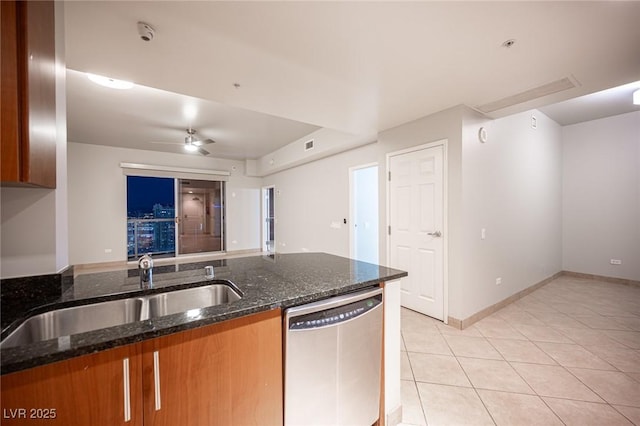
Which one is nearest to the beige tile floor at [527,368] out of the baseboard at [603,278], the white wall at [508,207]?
the white wall at [508,207]

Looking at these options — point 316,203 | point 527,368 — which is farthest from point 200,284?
point 316,203

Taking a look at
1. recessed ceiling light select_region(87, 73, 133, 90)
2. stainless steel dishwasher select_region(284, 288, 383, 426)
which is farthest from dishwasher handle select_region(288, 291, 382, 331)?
recessed ceiling light select_region(87, 73, 133, 90)

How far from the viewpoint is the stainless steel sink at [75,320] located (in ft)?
3.34

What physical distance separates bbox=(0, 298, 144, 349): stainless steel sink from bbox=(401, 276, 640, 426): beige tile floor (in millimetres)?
1770

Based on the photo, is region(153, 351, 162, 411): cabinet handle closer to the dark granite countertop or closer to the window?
the dark granite countertop

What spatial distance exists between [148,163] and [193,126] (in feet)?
8.80

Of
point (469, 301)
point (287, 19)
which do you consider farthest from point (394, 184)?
point (287, 19)

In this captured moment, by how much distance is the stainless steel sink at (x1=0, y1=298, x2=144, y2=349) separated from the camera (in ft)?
3.34

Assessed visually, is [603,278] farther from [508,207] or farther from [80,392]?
[80,392]

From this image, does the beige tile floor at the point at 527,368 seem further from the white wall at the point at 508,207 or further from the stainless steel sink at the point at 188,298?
the stainless steel sink at the point at 188,298

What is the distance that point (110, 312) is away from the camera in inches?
48.4

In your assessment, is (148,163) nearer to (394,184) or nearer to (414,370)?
(394,184)

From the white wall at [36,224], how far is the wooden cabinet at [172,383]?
0.81 m

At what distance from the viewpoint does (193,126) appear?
439 centimetres
